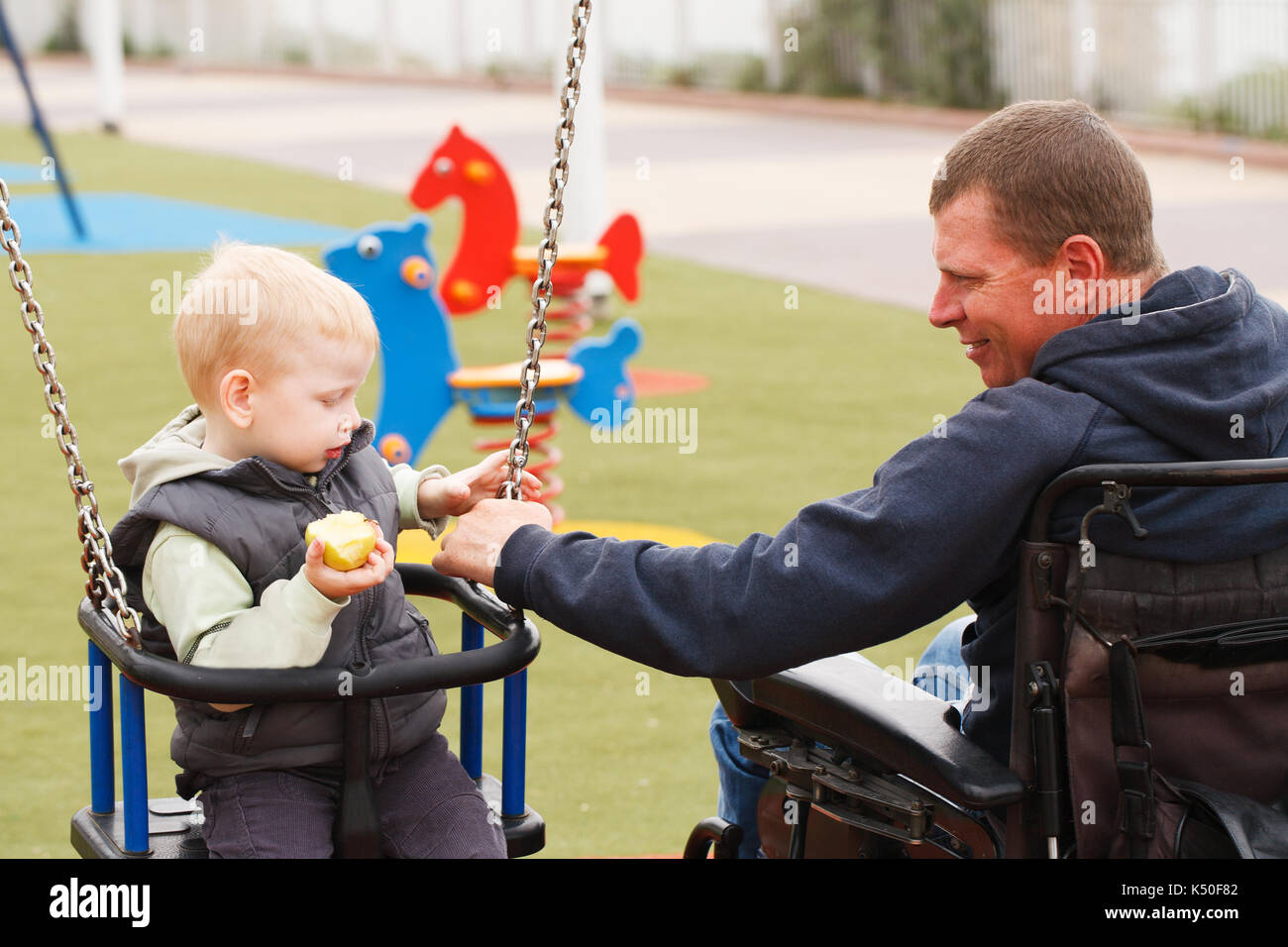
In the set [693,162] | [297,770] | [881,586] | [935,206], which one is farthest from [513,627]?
[693,162]

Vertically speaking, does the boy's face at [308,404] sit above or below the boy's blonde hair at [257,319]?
below

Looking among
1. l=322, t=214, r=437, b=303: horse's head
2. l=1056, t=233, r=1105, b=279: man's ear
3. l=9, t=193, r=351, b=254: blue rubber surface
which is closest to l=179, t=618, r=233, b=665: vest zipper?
l=1056, t=233, r=1105, b=279: man's ear

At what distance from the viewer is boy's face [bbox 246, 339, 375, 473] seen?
88.6 inches

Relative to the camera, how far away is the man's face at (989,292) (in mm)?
2215

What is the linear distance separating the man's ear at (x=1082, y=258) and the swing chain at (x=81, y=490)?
1.22 m

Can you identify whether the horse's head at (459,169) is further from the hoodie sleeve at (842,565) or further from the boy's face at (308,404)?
the hoodie sleeve at (842,565)

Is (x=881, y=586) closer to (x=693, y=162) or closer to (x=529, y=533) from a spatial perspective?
(x=529, y=533)

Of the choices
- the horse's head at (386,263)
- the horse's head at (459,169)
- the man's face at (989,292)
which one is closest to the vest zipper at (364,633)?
the man's face at (989,292)

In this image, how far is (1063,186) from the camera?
2160mm

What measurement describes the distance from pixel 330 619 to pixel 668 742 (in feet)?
6.58

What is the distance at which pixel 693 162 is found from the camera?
1611 centimetres

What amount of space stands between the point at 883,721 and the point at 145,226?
37.1ft

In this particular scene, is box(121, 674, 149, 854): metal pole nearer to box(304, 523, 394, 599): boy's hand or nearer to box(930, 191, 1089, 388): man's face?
box(304, 523, 394, 599): boy's hand

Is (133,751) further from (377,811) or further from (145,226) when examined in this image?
(145,226)
